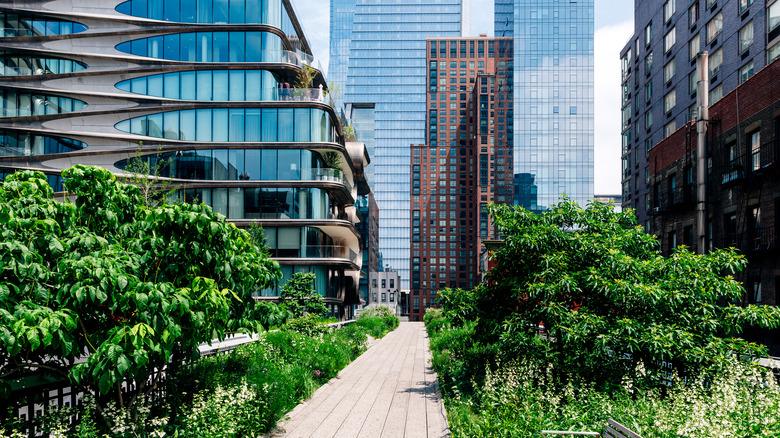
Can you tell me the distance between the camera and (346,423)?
10.6 metres

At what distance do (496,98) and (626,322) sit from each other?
13928 centimetres

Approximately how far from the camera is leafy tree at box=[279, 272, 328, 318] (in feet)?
94.3

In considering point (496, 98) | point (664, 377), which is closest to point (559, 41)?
point (496, 98)

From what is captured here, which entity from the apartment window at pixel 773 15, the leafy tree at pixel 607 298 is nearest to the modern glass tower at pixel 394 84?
the apartment window at pixel 773 15

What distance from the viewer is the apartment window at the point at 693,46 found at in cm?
3956

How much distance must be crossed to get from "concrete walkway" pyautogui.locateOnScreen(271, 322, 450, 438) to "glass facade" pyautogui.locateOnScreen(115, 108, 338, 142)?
27.3 m

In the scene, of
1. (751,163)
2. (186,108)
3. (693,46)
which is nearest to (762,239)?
(751,163)

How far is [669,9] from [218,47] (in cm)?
3942

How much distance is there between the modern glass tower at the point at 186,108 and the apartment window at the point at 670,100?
96.6 feet

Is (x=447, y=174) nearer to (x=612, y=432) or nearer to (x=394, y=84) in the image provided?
(x=394, y=84)

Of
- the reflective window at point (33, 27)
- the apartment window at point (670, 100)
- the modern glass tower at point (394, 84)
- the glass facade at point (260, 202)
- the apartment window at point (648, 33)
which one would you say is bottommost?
the glass facade at point (260, 202)

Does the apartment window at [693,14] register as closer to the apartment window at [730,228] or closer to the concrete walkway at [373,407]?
the apartment window at [730,228]

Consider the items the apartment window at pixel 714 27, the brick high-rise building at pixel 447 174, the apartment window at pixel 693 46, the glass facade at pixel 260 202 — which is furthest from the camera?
the brick high-rise building at pixel 447 174

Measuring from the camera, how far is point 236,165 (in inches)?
1658
